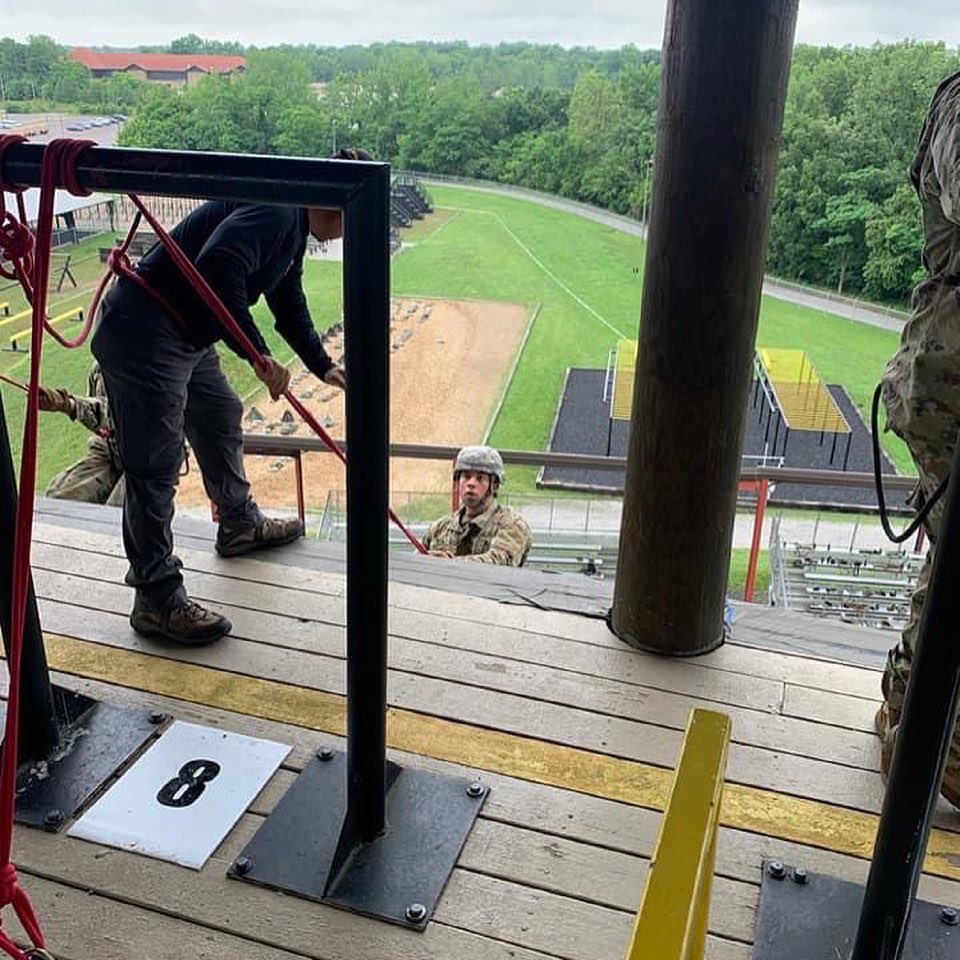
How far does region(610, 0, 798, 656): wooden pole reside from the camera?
1.56m

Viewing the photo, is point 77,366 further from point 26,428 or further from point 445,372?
point 445,372

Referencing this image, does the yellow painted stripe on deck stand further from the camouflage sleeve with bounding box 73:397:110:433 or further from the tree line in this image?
the camouflage sleeve with bounding box 73:397:110:433

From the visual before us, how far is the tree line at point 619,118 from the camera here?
107 inches

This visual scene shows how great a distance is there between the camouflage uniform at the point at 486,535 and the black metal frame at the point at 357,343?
1368 millimetres

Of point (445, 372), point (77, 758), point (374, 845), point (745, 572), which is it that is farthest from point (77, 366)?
point (445, 372)

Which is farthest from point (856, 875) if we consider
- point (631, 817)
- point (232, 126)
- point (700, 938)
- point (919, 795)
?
point (232, 126)

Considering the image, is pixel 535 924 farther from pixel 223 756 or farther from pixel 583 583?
pixel 583 583

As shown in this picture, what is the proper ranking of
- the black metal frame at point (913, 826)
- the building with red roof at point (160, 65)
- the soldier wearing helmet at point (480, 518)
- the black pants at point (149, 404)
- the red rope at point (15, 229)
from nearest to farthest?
the black metal frame at point (913, 826)
the red rope at point (15, 229)
the black pants at point (149, 404)
the soldier wearing helmet at point (480, 518)
the building with red roof at point (160, 65)

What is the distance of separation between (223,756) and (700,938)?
959 millimetres

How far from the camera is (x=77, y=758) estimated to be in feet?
5.26

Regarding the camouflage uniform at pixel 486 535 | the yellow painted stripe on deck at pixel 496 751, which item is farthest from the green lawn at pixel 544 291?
the yellow painted stripe on deck at pixel 496 751

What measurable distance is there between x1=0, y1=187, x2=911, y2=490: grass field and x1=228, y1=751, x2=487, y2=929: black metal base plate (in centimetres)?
206

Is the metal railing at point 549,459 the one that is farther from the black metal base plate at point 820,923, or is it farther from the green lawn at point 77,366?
the black metal base plate at point 820,923

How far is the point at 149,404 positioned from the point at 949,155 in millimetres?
1464
